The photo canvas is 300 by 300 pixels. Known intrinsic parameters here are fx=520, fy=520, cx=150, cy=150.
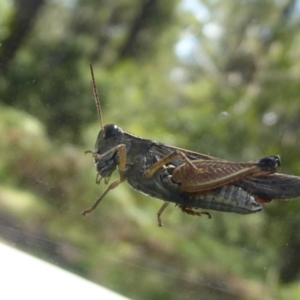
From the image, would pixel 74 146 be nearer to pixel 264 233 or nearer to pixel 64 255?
pixel 64 255

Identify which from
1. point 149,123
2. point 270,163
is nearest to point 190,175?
point 270,163

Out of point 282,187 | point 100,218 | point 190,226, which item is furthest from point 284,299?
point 282,187

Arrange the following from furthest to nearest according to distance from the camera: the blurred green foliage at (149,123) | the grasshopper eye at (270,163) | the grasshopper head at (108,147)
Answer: the blurred green foliage at (149,123) → the grasshopper head at (108,147) → the grasshopper eye at (270,163)

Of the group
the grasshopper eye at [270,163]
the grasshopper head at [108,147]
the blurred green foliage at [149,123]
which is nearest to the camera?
the grasshopper eye at [270,163]

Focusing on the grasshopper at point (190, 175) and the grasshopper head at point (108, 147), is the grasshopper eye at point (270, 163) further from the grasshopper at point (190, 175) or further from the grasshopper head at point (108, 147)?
the grasshopper head at point (108, 147)

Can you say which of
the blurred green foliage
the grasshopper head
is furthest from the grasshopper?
the blurred green foliage

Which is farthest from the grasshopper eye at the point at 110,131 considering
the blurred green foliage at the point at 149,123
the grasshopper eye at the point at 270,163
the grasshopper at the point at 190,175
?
the blurred green foliage at the point at 149,123

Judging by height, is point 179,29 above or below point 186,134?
above

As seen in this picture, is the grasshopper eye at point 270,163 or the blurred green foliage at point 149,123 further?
the blurred green foliage at point 149,123
